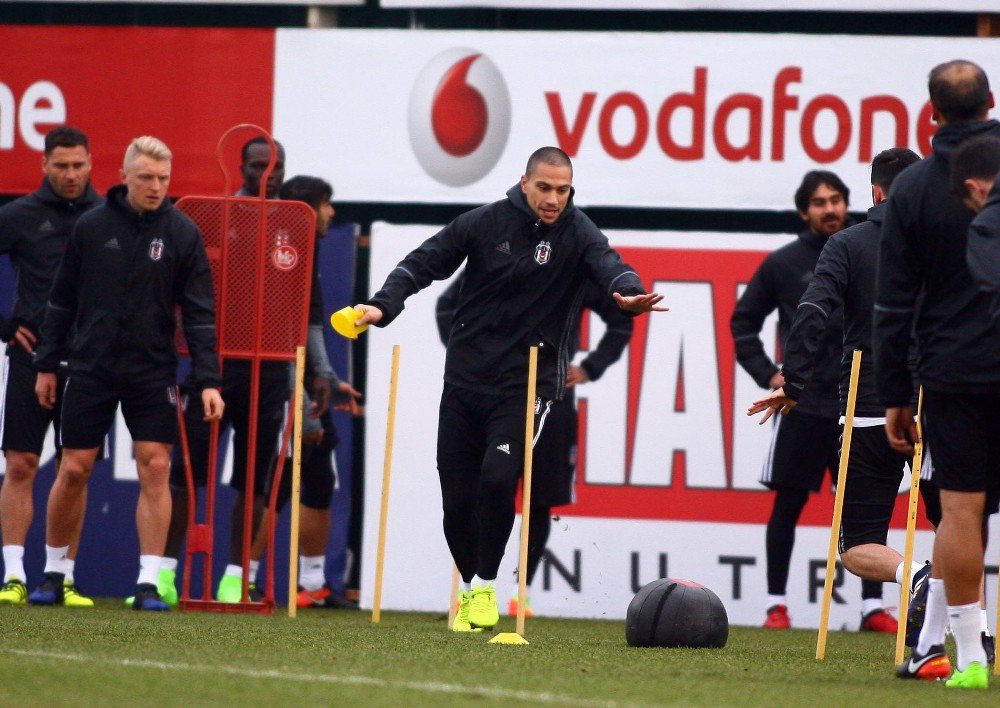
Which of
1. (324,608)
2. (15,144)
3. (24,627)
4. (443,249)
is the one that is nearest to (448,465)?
(443,249)

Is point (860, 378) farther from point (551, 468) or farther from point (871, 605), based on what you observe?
point (871, 605)

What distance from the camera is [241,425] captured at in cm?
938

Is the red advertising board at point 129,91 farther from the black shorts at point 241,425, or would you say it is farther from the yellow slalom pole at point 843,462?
the yellow slalom pole at point 843,462

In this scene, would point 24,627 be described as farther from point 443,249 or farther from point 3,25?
point 3,25

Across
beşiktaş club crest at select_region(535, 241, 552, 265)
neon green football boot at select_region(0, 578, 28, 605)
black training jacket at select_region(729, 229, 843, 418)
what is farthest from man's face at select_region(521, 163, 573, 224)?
neon green football boot at select_region(0, 578, 28, 605)

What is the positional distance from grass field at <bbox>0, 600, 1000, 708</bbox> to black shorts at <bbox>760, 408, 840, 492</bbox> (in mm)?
1285

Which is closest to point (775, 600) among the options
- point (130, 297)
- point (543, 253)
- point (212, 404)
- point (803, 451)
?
point (803, 451)

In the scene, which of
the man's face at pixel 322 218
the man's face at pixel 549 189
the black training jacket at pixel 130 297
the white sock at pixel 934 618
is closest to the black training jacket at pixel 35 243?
the black training jacket at pixel 130 297

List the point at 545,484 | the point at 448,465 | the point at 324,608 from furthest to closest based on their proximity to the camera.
→ the point at 324,608
the point at 545,484
the point at 448,465

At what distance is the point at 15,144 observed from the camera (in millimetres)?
10367

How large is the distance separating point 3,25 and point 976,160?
6.86m

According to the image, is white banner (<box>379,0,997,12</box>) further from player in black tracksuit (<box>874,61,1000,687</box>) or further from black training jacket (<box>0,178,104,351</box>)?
player in black tracksuit (<box>874,61,1000,687</box>)

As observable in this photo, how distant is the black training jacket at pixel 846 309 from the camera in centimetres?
699

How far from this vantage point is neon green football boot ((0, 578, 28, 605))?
349 inches
